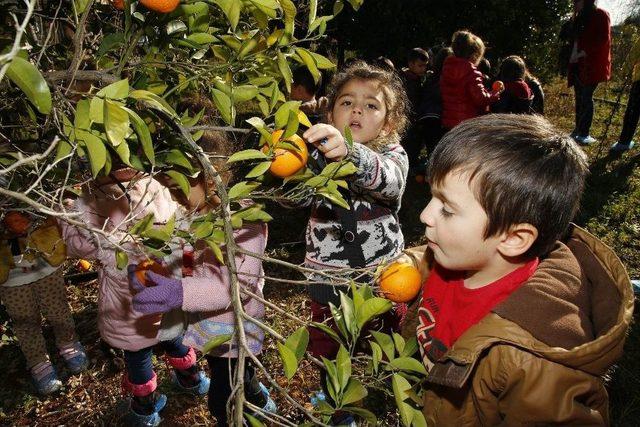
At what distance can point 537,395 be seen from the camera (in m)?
1.14

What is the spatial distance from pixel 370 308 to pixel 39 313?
249 centimetres

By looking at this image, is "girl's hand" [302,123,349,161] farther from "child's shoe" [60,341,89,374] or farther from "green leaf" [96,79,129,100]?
"child's shoe" [60,341,89,374]

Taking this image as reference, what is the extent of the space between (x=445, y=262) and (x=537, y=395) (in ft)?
1.35

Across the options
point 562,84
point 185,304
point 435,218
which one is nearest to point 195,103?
point 185,304

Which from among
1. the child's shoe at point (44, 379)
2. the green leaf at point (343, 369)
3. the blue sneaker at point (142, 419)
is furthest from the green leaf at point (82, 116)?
the child's shoe at point (44, 379)

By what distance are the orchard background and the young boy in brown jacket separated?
0.24m

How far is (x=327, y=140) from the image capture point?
4.55 ft

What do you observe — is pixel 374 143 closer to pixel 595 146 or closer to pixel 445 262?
pixel 445 262

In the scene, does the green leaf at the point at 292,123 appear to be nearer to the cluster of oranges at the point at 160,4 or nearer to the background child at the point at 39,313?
the cluster of oranges at the point at 160,4

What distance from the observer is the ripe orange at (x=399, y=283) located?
1409mm

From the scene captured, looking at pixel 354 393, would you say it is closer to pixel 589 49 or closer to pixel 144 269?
pixel 144 269

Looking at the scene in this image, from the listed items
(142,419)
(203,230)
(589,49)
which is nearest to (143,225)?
(203,230)

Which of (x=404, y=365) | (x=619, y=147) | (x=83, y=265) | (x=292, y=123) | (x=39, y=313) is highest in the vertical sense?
(x=292, y=123)

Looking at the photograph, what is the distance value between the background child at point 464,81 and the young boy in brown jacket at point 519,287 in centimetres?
397
